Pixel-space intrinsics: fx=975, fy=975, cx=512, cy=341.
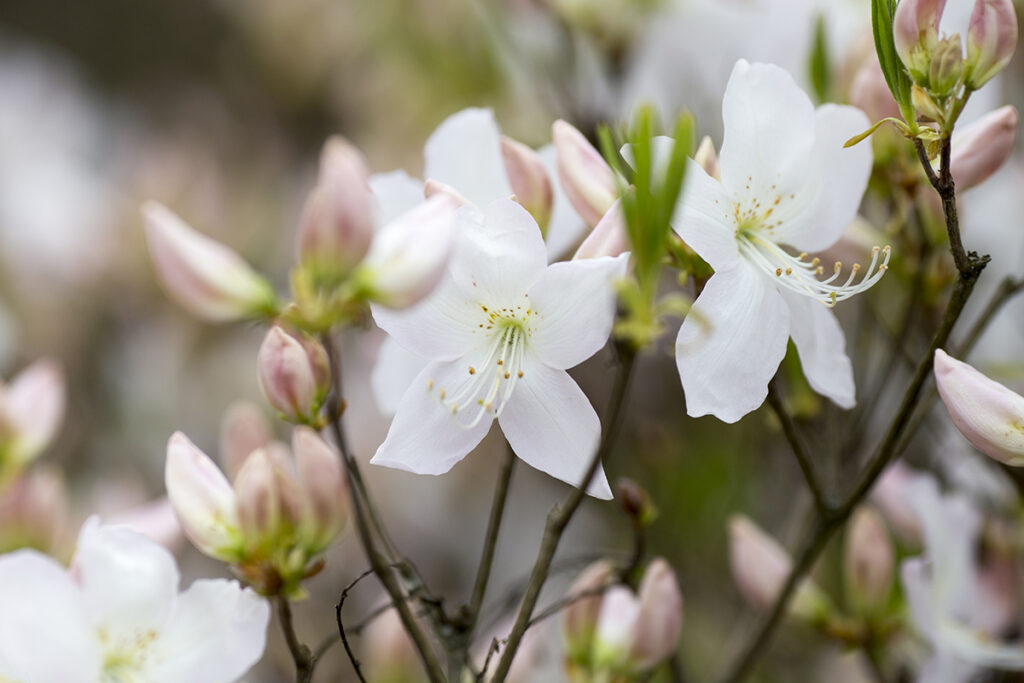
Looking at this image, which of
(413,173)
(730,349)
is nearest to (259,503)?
(730,349)

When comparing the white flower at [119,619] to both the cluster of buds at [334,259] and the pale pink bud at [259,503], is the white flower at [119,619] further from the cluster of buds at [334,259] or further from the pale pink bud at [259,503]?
the cluster of buds at [334,259]

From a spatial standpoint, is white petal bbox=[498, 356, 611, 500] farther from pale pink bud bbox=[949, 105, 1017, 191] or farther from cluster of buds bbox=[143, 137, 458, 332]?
pale pink bud bbox=[949, 105, 1017, 191]

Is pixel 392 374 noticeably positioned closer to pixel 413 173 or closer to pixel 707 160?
pixel 707 160

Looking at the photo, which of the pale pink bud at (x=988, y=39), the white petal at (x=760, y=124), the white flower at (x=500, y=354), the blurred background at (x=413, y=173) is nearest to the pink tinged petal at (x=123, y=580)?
the white flower at (x=500, y=354)

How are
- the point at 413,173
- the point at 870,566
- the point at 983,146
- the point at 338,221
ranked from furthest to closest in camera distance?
the point at 413,173 < the point at 870,566 < the point at 983,146 < the point at 338,221

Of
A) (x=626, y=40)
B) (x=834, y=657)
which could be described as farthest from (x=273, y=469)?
(x=834, y=657)

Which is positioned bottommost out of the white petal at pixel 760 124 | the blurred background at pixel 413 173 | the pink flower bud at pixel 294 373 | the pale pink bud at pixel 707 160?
the blurred background at pixel 413 173
